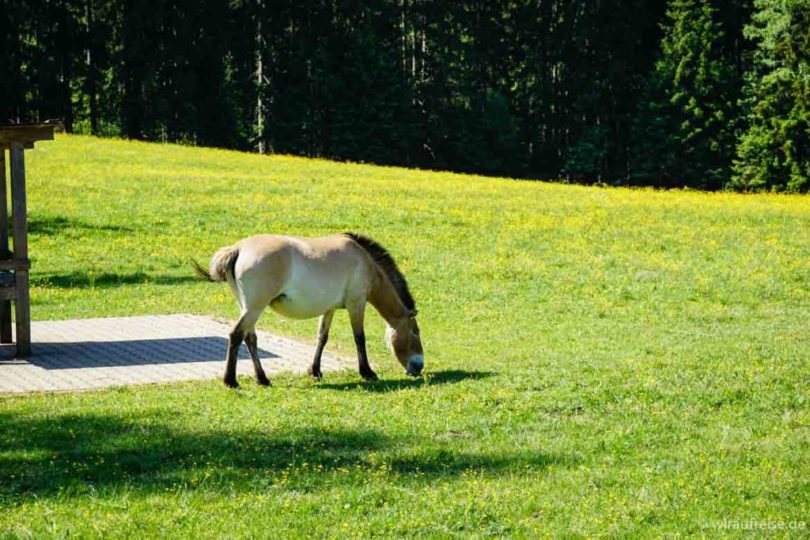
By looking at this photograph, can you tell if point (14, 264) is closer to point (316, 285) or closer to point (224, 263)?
point (224, 263)

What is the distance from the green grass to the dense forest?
45.4 meters

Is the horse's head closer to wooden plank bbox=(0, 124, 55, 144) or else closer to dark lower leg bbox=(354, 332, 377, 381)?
dark lower leg bbox=(354, 332, 377, 381)

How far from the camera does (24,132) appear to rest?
48.0ft

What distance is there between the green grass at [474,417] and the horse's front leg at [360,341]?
261 millimetres

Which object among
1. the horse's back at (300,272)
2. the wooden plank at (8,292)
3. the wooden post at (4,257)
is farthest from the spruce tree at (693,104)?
the wooden plank at (8,292)

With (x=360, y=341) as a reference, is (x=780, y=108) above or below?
above

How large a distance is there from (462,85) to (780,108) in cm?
2321

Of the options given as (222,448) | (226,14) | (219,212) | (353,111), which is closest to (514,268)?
(219,212)

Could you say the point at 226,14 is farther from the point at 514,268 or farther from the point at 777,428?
the point at 777,428

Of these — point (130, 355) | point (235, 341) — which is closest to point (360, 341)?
point (235, 341)

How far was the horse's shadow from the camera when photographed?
12.3 metres

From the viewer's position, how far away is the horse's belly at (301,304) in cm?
1258

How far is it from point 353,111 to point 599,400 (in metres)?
63.9

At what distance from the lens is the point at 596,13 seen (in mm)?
79625
